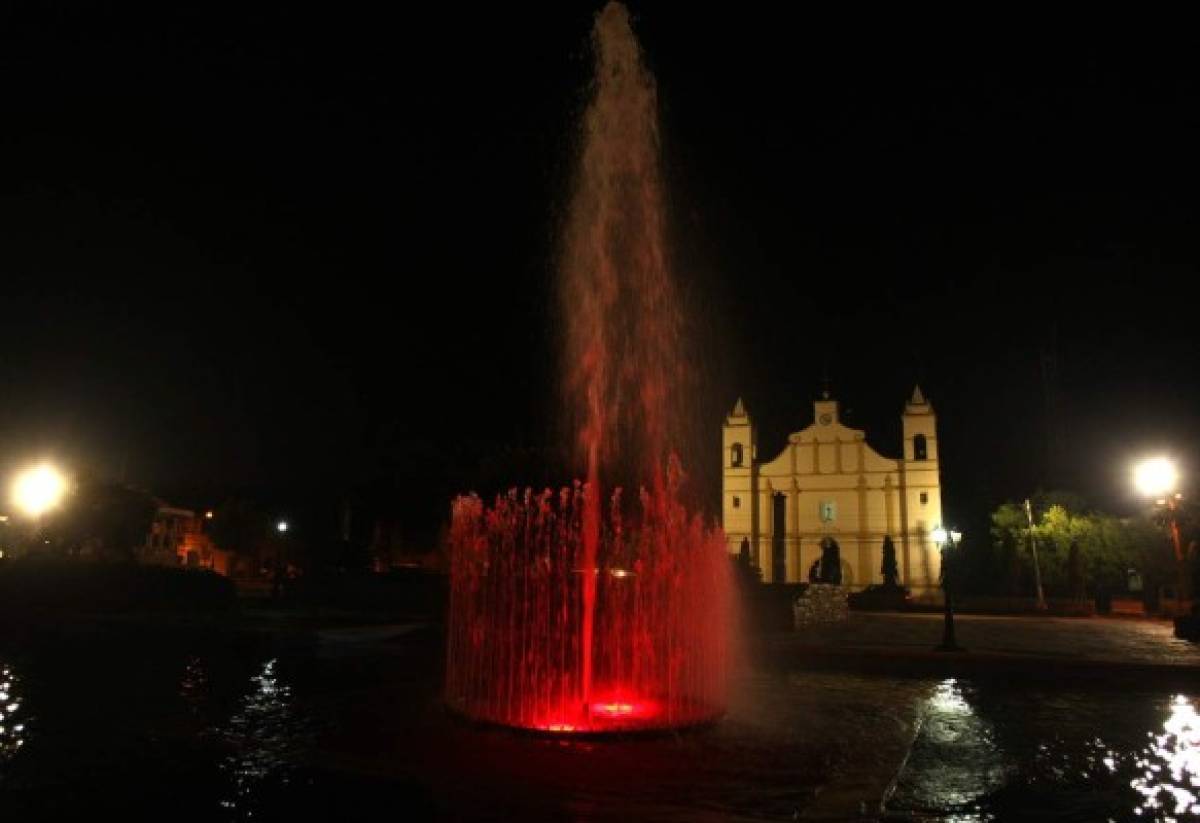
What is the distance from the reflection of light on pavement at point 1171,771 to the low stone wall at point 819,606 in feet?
43.0

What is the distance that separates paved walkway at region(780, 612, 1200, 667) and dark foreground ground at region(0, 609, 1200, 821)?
5.69 feet

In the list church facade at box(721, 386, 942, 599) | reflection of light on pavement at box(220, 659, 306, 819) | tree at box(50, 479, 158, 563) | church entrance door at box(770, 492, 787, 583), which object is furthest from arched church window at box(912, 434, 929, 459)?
reflection of light on pavement at box(220, 659, 306, 819)

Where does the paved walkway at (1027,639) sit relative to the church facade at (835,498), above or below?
below

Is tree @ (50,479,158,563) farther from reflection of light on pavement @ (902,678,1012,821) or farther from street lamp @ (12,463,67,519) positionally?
reflection of light on pavement @ (902,678,1012,821)

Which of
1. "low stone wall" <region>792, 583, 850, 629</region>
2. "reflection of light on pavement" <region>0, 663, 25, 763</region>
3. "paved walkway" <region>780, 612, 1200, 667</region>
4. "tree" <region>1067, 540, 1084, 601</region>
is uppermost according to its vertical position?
"tree" <region>1067, 540, 1084, 601</region>

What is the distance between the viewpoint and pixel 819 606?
26.6 meters

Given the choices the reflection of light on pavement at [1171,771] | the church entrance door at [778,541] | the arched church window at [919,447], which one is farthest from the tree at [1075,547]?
the reflection of light on pavement at [1171,771]

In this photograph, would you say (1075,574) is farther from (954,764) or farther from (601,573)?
(954,764)

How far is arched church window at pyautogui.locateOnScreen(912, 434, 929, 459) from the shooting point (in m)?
62.5

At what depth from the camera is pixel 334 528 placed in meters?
56.1

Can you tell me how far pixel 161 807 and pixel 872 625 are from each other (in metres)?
23.6

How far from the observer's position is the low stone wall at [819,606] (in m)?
24.2

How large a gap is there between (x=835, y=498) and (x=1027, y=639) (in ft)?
140

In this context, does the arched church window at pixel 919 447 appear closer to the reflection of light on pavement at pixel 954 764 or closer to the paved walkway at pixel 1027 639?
the paved walkway at pixel 1027 639
